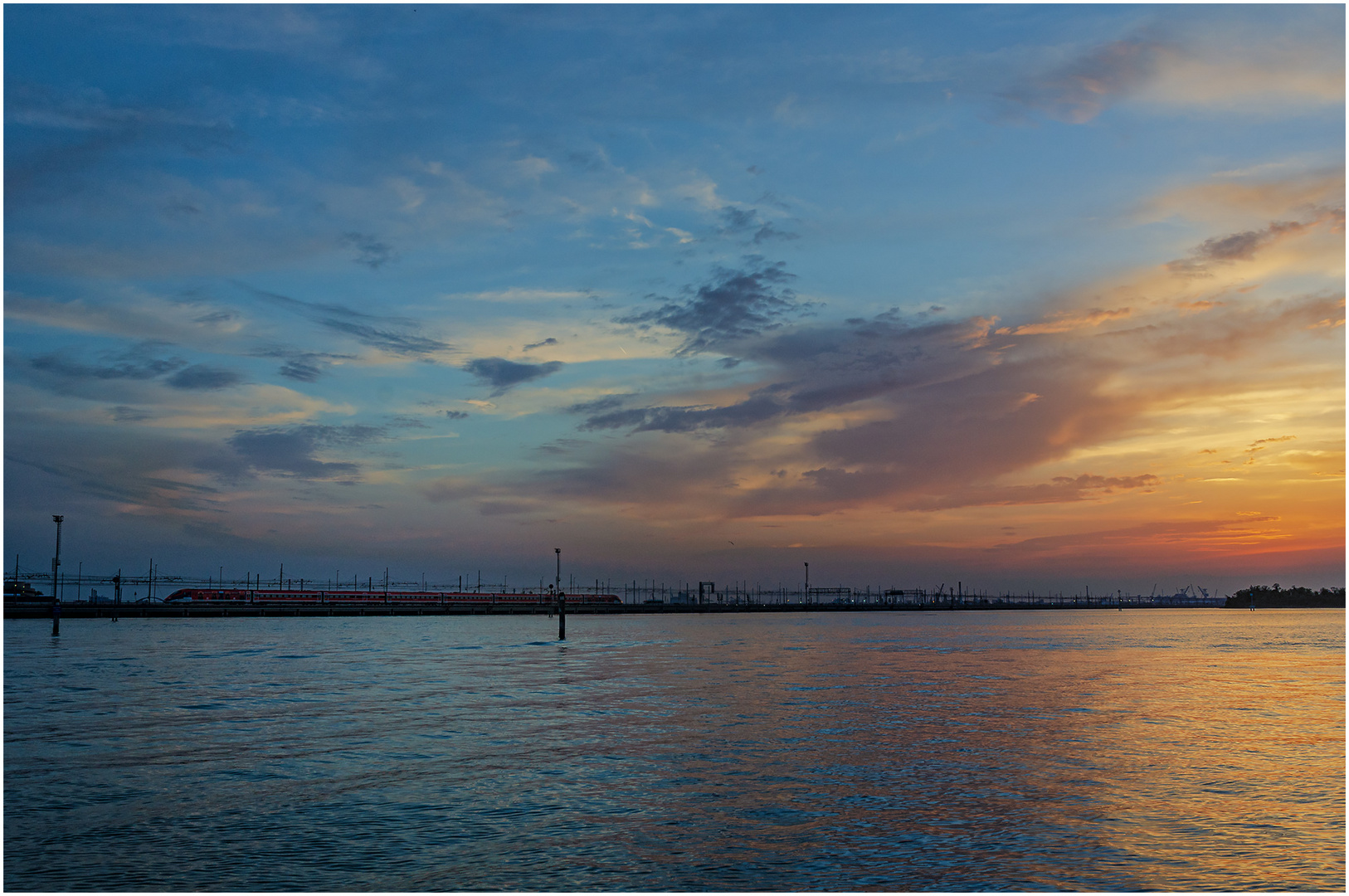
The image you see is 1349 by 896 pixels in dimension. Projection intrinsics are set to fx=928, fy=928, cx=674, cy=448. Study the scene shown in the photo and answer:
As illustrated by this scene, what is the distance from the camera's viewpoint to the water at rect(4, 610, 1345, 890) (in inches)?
655

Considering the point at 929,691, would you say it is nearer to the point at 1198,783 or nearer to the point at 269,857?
the point at 1198,783

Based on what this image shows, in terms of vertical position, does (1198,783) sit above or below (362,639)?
above

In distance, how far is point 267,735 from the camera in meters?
31.1

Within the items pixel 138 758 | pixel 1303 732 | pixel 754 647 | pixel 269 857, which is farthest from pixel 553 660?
pixel 269 857

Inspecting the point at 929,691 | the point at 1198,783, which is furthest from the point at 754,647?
the point at 1198,783

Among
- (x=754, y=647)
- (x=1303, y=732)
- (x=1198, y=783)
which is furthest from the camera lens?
(x=754, y=647)

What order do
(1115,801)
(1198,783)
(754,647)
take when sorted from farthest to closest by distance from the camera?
(754,647), (1198,783), (1115,801)

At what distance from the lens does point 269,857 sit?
17172mm

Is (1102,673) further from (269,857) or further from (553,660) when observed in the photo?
(269,857)

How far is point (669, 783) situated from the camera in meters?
23.8

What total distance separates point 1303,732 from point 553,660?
1926 inches

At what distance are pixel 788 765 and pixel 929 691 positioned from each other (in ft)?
75.0

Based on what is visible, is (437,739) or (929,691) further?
(929,691)

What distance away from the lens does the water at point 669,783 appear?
16625 millimetres
